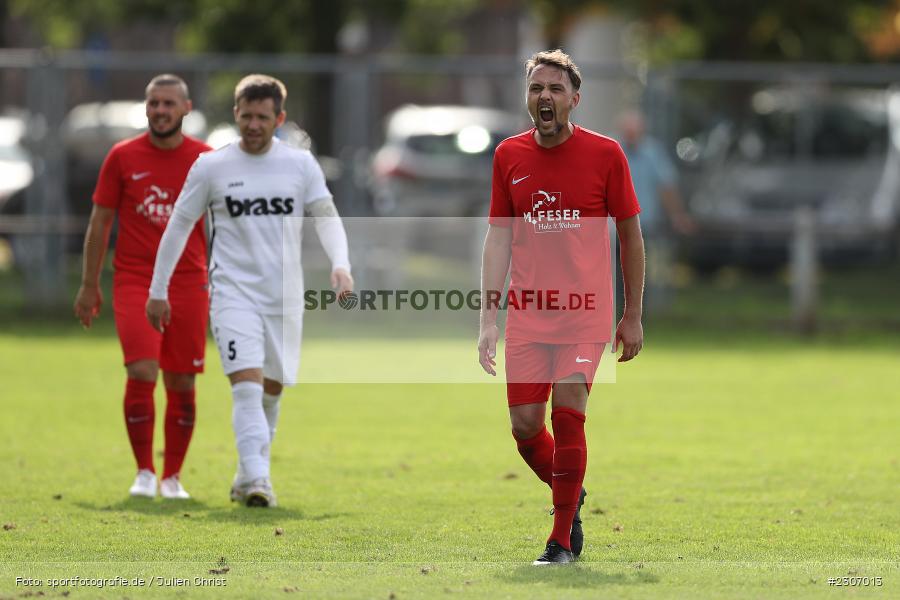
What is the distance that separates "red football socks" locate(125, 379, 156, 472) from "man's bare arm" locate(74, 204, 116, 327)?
1.50 feet

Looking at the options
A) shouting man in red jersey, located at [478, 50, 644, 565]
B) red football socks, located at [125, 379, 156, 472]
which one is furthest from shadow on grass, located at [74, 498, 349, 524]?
shouting man in red jersey, located at [478, 50, 644, 565]

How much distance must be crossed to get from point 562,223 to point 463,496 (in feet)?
8.14

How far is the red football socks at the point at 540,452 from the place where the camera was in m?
7.31

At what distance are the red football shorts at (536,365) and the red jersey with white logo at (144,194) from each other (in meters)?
2.62

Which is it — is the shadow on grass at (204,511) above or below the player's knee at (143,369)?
below

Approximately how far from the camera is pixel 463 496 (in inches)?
356

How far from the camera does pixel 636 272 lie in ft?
23.2

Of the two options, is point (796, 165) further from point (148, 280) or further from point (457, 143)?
point (148, 280)

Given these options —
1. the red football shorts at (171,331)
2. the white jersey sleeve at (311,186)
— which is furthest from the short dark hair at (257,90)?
the red football shorts at (171,331)

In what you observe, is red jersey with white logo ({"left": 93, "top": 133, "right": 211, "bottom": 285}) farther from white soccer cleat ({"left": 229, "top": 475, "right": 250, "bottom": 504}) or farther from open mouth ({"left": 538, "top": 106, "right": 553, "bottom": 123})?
open mouth ({"left": 538, "top": 106, "right": 553, "bottom": 123})

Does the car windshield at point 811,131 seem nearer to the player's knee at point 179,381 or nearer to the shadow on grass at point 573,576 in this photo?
the player's knee at point 179,381

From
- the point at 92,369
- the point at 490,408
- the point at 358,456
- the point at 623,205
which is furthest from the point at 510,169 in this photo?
the point at 92,369

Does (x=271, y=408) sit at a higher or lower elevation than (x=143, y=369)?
lower

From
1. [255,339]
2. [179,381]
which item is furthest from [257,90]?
[179,381]
